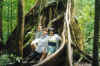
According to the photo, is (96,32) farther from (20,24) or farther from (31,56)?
(31,56)

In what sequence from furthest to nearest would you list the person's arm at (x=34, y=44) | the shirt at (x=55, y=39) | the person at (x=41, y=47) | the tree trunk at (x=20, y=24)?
the person's arm at (x=34, y=44) → the person at (x=41, y=47) → the shirt at (x=55, y=39) → the tree trunk at (x=20, y=24)

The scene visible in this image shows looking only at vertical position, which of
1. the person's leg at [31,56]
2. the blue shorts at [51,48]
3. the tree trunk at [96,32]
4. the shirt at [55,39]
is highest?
the tree trunk at [96,32]

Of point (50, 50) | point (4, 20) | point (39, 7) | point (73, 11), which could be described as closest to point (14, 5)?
point (4, 20)

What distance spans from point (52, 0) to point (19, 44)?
9.28 feet

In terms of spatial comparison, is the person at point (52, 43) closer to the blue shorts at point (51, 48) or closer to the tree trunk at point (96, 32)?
the blue shorts at point (51, 48)

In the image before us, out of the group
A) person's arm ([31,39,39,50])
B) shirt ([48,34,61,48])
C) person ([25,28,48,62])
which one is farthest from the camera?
person's arm ([31,39,39,50])

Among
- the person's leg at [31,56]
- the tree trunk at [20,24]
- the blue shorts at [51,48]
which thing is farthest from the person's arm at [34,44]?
the tree trunk at [20,24]

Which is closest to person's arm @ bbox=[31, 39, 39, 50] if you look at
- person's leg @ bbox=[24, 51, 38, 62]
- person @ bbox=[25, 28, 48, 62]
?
person @ bbox=[25, 28, 48, 62]

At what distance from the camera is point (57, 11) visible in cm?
787

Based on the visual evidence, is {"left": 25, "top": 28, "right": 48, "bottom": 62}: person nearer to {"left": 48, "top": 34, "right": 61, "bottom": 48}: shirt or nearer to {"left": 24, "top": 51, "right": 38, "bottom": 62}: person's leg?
{"left": 24, "top": 51, "right": 38, "bottom": 62}: person's leg

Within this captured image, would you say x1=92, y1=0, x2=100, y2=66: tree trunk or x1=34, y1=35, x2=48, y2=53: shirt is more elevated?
x1=92, y1=0, x2=100, y2=66: tree trunk

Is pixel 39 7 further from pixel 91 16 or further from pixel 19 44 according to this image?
pixel 91 16

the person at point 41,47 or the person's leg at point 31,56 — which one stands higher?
the person at point 41,47

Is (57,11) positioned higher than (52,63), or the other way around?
→ (57,11)
